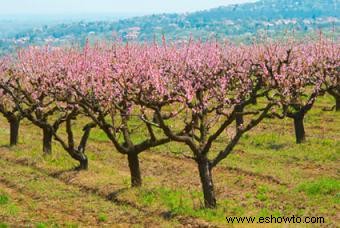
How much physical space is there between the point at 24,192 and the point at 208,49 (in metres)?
26.5

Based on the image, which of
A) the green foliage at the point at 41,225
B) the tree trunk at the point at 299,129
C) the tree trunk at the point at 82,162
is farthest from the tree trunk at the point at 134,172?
the tree trunk at the point at 299,129

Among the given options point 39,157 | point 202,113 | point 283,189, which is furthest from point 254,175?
point 39,157

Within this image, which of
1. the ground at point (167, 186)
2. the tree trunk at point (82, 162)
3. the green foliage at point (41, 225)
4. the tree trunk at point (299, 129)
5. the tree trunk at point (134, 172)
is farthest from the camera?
the tree trunk at point (299, 129)

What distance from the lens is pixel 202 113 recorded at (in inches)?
968

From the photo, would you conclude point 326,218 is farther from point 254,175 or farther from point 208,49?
point 208,49

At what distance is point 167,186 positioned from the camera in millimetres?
26844

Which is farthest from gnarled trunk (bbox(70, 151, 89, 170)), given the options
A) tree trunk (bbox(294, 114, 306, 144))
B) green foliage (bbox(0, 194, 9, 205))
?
tree trunk (bbox(294, 114, 306, 144))

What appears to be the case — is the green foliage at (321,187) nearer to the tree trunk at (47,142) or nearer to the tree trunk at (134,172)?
the tree trunk at (134,172)

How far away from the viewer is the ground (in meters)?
22.0

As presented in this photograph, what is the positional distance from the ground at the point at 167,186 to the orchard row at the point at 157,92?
142cm

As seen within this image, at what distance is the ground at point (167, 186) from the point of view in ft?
72.1

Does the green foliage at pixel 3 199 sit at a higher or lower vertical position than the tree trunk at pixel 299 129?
higher

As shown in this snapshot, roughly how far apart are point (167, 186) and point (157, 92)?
4850 mm

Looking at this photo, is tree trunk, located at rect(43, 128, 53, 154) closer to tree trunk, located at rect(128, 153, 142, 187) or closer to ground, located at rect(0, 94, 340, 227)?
ground, located at rect(0, 94, 340, 227)
